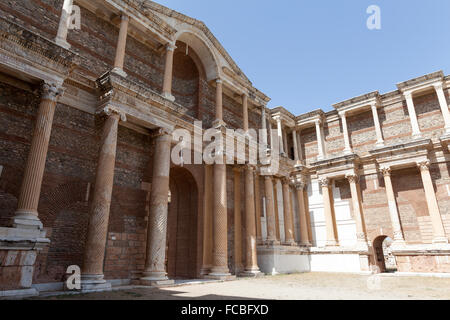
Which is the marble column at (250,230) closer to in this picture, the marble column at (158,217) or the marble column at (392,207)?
the marble column at (158,217)

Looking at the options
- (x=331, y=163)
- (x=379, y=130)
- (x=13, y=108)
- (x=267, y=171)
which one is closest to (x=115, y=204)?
(x=13, y=108)

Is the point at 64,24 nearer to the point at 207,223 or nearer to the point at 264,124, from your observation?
the point at 207,223

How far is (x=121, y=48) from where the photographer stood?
1288 centimetres

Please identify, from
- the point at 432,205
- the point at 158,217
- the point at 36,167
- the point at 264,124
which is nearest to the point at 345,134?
the point at 264,124

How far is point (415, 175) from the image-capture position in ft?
65.2

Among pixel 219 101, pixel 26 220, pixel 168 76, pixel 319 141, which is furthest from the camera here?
pixel 319 141

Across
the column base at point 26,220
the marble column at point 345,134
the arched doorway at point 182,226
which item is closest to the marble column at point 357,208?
the marble column at point 345,134

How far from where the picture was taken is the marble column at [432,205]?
17345mm

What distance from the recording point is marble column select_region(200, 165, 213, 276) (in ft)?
48.4

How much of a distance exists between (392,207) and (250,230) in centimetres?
989

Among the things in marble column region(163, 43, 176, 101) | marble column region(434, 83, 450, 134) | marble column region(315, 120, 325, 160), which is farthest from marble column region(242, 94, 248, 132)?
marble column region(434, 83, 450, 134)

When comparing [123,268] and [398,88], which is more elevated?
[398,88]
